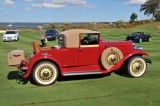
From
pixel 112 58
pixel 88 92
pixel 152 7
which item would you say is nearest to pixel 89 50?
pixel 112 58

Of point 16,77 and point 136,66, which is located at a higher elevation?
point 136,66

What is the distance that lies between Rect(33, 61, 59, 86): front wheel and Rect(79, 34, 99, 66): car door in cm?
106

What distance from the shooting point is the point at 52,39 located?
35375mm

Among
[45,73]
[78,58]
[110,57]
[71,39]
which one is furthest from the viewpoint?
[110,57]

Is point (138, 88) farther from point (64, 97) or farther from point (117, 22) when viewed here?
point (117, 22)

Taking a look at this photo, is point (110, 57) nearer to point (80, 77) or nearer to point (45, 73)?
point (80, 77)

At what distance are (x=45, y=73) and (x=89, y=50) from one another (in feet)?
5.62

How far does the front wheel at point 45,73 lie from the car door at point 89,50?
106 cm

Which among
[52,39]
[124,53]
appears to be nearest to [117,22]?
[52,39]

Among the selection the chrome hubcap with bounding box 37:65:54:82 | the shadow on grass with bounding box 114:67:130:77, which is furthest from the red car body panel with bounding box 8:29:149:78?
the shadow on grass with bounding box 114:67:130:77

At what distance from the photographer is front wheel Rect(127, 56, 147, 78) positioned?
11.1 m

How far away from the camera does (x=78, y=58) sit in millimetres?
10766

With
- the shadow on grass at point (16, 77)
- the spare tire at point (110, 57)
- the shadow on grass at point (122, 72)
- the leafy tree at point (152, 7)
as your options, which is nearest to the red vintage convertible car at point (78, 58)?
the spare tire at point (110, 57)

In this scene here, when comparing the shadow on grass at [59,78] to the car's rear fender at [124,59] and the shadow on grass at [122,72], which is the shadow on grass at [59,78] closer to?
the shadow on grass at [122,72]
